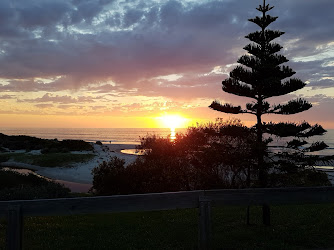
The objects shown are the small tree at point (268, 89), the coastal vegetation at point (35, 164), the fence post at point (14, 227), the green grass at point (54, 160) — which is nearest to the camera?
the fence post at point (14, 227)

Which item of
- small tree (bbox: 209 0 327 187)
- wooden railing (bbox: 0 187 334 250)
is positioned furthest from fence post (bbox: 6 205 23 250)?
small tree (bbox: 209 0 327 187)

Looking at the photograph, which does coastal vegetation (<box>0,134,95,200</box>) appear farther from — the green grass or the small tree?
the small tree

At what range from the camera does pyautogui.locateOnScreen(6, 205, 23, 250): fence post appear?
4441 millimetres

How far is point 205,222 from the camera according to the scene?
505cm

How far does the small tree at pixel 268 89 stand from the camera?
10.4 meters

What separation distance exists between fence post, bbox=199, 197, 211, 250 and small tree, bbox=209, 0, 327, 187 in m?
5.69

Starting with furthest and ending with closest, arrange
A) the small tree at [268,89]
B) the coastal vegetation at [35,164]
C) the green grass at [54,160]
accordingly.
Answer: the green grass at [54,160] → the coastal vegetation at [35,164] → the small tree at [268,89]

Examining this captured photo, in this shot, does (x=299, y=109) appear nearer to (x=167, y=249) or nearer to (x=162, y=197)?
(x=167, y=249)

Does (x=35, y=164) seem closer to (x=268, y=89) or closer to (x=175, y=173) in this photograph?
(x=175, y=173)

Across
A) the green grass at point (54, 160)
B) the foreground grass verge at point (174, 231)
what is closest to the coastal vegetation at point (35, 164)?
the green grass at point (54, 160)

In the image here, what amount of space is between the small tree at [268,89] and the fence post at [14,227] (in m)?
7.76

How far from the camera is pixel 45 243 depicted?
727cm

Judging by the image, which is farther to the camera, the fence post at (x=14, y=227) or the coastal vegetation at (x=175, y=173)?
the coastal vegetation at (x=175, y=173)

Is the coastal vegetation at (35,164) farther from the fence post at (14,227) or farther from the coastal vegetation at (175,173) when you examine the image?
the fence post at (14,227)
